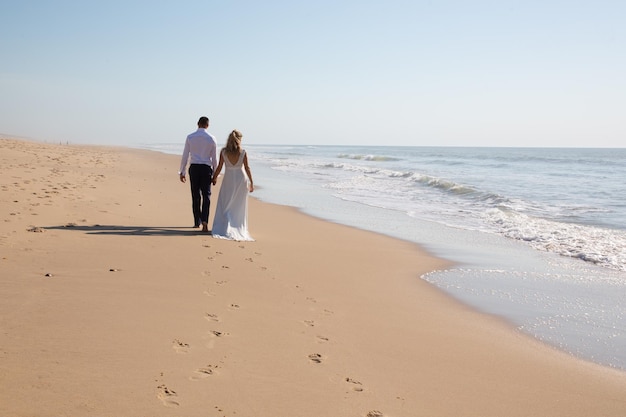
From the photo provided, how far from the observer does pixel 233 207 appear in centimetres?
816

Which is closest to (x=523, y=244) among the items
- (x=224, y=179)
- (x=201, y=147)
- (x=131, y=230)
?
(x=224, y=179)

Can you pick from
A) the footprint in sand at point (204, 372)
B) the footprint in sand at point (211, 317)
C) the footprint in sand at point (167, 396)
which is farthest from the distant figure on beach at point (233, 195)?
the footprint in sand at point (167, 396)

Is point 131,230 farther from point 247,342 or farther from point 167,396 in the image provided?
point 167,396

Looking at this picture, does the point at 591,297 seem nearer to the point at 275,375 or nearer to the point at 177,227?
the point at 275,375

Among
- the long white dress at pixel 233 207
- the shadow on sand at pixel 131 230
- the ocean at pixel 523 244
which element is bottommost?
the ocean at pixel 523 244

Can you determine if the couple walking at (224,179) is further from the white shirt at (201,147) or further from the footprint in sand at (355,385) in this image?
the footprint in sand at (355,385)

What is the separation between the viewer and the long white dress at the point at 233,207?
26.3 feet

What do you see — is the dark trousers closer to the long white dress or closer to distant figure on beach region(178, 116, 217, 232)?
distant figure on beach region(178, 116, 217, 232)

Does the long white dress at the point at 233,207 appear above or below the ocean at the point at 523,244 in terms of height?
above

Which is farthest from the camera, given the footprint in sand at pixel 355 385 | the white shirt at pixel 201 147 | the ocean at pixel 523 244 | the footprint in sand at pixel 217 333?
the white shirt at pixel 201 147

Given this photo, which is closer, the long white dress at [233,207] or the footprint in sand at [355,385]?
the footprint in sand at [355,385]

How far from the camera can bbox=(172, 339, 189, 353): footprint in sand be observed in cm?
348

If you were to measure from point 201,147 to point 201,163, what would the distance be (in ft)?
0.85

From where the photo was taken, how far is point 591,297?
5906mm
